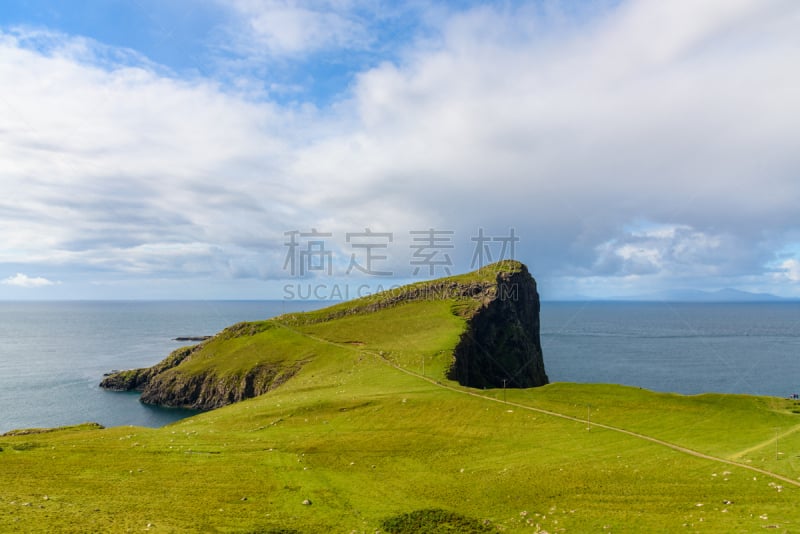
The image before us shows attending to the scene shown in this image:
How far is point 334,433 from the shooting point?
4875 centimetres

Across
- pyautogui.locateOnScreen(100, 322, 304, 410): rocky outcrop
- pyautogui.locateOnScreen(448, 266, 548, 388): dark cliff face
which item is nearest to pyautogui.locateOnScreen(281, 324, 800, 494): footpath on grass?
pyautogui.locateOnScreen(448, 266, 548, 388): dark cliff face

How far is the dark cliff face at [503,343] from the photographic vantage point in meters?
105

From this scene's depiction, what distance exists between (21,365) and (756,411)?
21380 centimetres

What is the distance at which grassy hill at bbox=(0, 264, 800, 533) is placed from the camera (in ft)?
87.8

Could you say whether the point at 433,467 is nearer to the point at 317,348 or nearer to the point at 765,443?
the point at 765,443

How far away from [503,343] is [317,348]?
1995 inches

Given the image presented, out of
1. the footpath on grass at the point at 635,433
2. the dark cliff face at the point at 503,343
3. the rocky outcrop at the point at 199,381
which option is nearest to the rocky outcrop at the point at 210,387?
the rocky outcrop at the point at 199,381

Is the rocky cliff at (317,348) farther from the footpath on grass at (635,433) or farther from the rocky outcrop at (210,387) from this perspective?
the footpath on grass at (635,433)

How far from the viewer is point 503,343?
Answer: 5010 inches

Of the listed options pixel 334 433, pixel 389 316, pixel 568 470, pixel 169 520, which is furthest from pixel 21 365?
pixel 568 470

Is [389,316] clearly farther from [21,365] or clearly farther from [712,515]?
[21,365]

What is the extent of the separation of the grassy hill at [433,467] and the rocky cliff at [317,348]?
1521 inches

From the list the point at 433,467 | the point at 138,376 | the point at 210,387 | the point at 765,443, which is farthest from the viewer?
the point at 138,376

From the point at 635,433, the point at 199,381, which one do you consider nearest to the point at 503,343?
the point at 199,381
